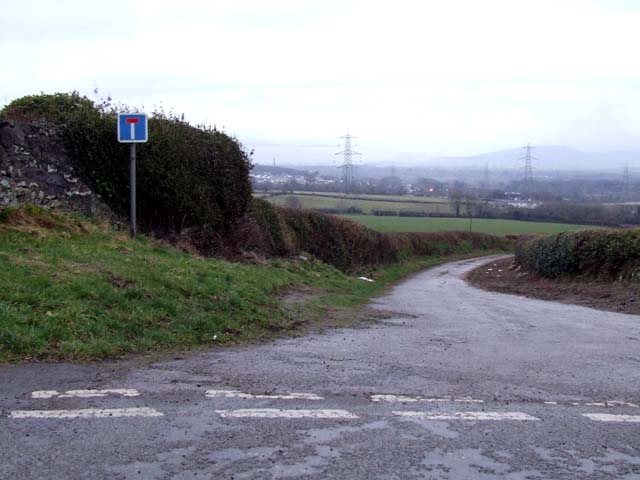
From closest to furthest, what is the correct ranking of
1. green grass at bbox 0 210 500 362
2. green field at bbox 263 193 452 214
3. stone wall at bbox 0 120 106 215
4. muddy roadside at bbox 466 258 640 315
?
green grass at bbox 0 210 500 362 → stone wall at bbox 0 120 106 215 → muddy roadside at bbox 466 258 640 315 → green field at bbox 263 193 452 214

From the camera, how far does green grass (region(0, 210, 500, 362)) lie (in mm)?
7711

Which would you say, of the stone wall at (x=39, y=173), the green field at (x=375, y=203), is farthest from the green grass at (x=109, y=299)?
the green field at (x=375, y=203)

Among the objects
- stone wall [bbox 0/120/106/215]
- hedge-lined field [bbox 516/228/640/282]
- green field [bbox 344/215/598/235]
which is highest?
stone wall [bbox 0/120/106/215]

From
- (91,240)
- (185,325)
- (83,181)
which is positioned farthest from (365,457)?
(83,181)

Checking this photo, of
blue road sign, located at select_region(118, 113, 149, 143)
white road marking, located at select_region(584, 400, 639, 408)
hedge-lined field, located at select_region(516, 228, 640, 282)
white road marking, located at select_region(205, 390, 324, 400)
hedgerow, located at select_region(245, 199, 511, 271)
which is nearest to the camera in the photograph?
white road marking, located at select_region(205, 390, 324, 400)

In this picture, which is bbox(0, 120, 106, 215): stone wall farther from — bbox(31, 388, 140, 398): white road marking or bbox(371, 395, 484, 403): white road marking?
bbox(371, 395, 484, 403): white road marking

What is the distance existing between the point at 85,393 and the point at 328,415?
2002 mm

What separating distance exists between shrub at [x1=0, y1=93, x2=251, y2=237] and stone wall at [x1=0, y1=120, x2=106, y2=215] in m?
0.31

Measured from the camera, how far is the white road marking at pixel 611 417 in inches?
237

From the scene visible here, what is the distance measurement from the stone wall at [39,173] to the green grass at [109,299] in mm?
1035

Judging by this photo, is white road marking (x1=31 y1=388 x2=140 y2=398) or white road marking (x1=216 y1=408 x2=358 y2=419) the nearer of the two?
white road marking (x1=216 y1=408 x2=358 y2=419)

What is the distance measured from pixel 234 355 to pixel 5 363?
228 centimetres

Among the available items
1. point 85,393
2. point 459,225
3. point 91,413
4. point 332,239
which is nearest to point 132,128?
point 85,393

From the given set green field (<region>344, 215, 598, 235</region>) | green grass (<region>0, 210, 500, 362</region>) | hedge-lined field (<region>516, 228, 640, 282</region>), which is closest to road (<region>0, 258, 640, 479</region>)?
green grass (<region>0, 210, 500, 362</region>)
